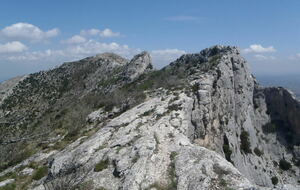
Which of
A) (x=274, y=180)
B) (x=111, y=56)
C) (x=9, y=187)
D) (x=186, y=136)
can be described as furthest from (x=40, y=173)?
(x=111, y=56)

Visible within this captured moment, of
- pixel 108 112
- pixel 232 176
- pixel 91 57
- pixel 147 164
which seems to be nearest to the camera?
pixel 232 176

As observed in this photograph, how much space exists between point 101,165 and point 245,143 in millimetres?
38638

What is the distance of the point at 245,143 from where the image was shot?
59031mm

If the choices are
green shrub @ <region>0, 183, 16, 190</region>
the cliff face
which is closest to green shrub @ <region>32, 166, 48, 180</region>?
the cliff face

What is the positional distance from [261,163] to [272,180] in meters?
3.27

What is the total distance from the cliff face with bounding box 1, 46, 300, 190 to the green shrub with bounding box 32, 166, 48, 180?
1.73 feet

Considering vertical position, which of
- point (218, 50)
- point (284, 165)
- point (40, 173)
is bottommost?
point (284, 165)

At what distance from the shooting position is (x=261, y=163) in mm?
58719

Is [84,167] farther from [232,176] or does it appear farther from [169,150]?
[232,176]

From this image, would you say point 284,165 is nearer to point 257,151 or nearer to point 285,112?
point 257,151

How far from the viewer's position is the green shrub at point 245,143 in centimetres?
5812

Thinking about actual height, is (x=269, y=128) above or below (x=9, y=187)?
below

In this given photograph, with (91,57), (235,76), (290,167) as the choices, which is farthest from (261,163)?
(91,57)

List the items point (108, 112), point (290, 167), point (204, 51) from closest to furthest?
1. point (108, 112)
2. point (290, 167)
3. point (204, 51)
